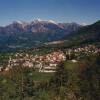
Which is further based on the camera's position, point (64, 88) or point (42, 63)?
point (42, 63)

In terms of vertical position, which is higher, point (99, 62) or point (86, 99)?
point (99, 62)

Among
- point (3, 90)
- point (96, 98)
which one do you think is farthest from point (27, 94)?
point (96, 98)

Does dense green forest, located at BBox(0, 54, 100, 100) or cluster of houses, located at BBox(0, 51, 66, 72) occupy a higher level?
cluster of houses, located at BBox(0, 51, 66, 72)

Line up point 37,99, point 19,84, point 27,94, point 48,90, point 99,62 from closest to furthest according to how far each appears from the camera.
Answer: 1. point 37,99
2. point 48,90
3. point 27,94
4. point 19,84
5. point 99,62

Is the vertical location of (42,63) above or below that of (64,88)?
above

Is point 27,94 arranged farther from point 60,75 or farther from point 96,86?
point 96,86

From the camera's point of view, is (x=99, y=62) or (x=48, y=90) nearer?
(x=48, y=90)

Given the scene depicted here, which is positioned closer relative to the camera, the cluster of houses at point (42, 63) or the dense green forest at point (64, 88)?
the dense green forest at point (64, 88)

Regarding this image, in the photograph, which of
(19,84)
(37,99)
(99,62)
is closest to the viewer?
(37,99)

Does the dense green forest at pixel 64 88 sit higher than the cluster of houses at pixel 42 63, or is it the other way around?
the cluster of houses at pixel 42 63

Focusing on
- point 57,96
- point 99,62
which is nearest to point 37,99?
point 57,96

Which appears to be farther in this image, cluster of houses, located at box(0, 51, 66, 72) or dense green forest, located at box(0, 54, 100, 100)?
cluster of houses, located at box(0, 51, 66, 72)
